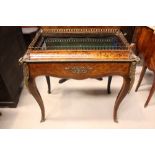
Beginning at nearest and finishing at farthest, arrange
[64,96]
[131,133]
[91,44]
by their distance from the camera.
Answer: [131,133], [91,44], [64,96]

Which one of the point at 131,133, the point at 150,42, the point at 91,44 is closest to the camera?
the point at 131,133

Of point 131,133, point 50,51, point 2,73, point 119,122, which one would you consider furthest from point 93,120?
point 131,133

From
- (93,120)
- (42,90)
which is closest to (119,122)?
(93,120)

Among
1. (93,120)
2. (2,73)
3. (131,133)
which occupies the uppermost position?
(131,133)

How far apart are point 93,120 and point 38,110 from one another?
52cm

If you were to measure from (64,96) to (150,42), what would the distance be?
959mm

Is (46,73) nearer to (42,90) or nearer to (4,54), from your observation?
(4,54)

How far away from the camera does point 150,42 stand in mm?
1646

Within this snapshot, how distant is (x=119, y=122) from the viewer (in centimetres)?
170

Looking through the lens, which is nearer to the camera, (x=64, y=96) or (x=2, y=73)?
(x=2, y=73)

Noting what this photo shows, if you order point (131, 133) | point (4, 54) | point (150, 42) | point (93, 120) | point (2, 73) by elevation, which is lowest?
point (93, 120)

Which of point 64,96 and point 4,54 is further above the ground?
point 4,54

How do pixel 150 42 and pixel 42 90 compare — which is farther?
pixel 42 90

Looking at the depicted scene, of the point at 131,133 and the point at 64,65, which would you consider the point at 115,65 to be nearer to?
the point at 64,65
